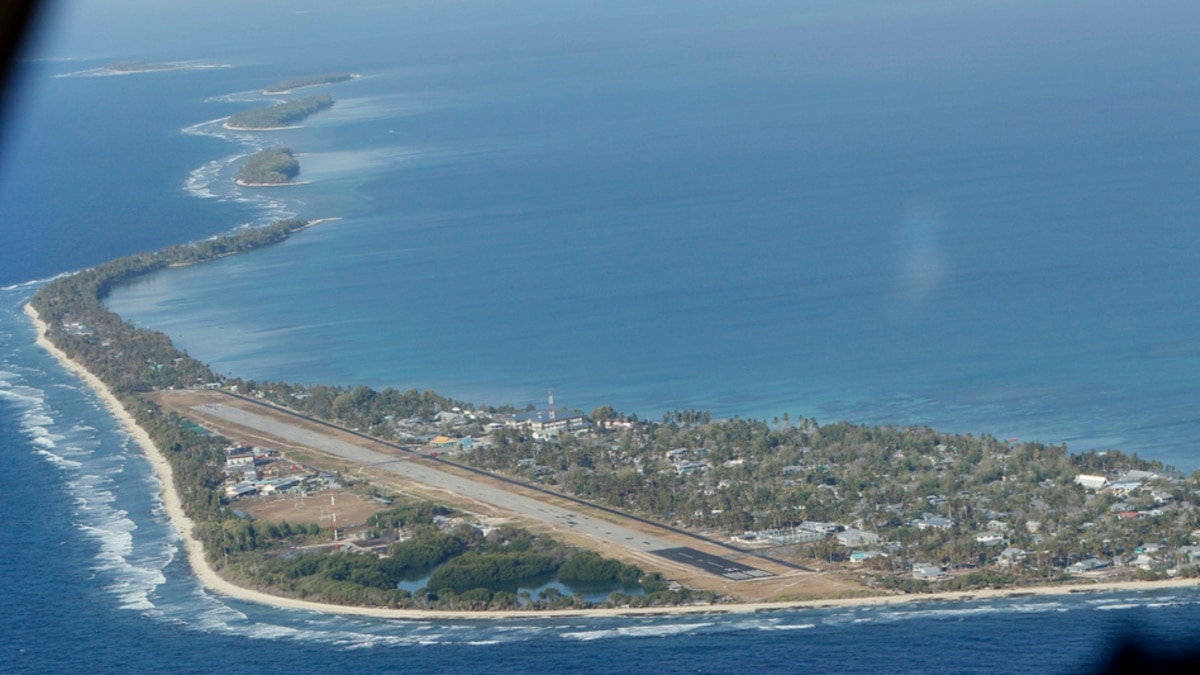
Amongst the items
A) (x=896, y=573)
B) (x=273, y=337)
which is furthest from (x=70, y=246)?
(x=896, y=573)

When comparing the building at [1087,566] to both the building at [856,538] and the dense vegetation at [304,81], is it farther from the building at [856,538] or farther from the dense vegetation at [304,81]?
the dense vegetation at [304,81]

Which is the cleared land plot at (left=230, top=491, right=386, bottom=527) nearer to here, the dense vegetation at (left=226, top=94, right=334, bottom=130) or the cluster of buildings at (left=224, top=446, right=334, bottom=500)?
the cluster of buildings at (left=224, top=446, right=334, bottom=500)

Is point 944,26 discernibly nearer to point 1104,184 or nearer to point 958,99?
point 958,99

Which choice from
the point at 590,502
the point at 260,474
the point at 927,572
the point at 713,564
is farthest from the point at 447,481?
the point at 927,572

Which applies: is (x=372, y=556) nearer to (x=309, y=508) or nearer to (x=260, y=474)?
(x=309, y=508)

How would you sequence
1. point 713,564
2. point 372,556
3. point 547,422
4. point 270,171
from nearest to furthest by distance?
point 713,564 < point 372,556 < point 547,422 < point 270,171

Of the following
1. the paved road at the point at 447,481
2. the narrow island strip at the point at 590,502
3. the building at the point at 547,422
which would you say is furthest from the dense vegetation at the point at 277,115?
the building at the point at 547,422

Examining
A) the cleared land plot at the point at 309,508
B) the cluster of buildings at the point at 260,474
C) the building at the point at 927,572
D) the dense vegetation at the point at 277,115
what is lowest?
the building at the point at 927,572
